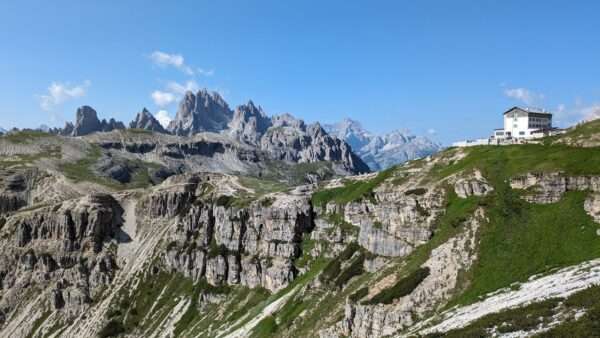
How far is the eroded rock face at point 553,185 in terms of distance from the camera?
81.8 meters

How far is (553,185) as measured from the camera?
85.1m

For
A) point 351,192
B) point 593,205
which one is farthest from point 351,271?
point 593,205

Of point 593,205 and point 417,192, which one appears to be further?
point 417,192

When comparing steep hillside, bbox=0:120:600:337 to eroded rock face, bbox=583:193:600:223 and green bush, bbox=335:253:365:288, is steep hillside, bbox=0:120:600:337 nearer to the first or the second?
eroded rock face, bbox=583:193:600:223

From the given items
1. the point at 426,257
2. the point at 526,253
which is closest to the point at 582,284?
the point at 526,253

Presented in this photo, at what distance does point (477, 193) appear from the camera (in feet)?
314

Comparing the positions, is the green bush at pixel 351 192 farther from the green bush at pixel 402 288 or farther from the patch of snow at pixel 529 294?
the patch of snow at pixel 529 294

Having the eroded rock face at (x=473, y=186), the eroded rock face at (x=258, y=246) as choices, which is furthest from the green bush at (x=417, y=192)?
the eroded rock face at (x=258, y=246)

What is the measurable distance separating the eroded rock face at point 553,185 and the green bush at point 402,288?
24.6 meters

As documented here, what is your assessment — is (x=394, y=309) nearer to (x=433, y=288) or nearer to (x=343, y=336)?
(x=433, y=288)

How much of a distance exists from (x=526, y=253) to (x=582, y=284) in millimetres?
25241

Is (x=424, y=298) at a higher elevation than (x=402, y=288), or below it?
below

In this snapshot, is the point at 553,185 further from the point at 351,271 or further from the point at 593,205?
the point at 351,271

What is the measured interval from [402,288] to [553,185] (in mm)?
33400
